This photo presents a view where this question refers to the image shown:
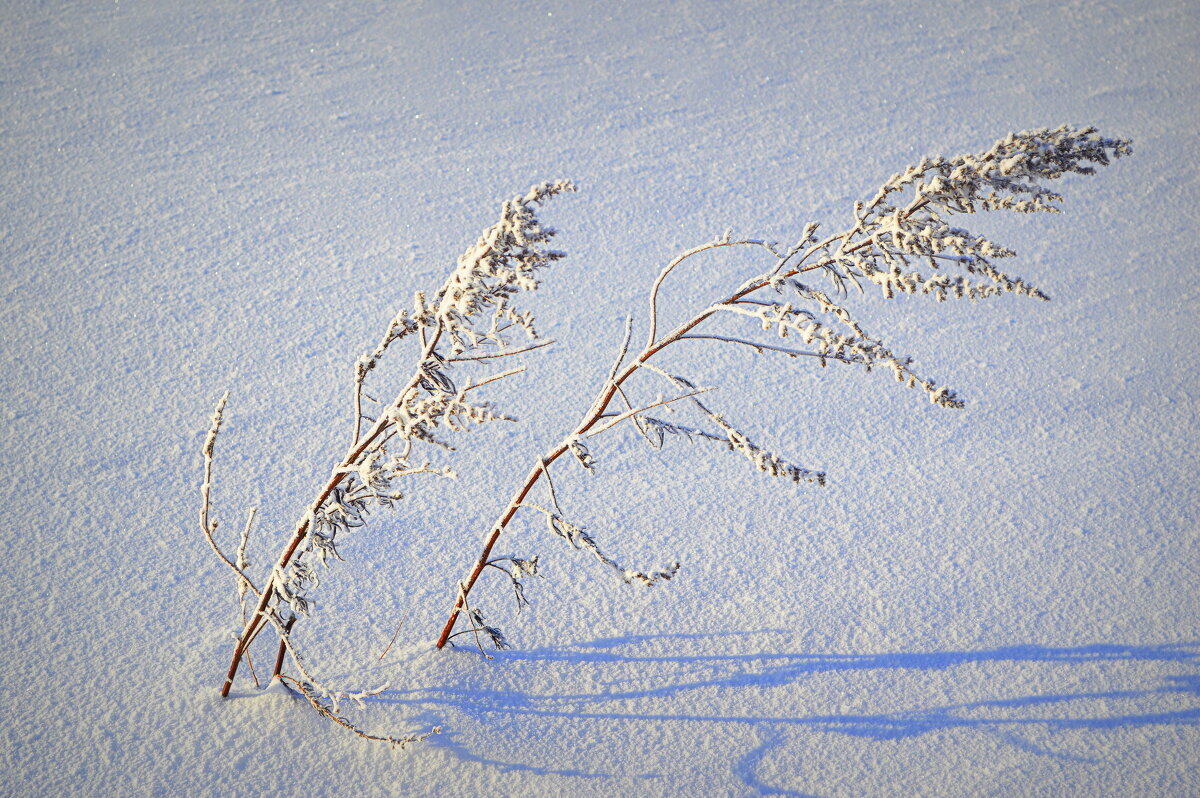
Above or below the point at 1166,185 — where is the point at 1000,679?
below

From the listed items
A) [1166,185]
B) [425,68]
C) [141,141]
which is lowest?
[1166,185]

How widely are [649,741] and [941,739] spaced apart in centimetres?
40

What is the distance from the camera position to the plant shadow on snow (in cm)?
133

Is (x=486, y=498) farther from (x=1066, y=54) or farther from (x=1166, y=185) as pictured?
(x=1066, y=54)

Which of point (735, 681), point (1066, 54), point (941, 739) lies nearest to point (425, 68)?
point (1066, 54)

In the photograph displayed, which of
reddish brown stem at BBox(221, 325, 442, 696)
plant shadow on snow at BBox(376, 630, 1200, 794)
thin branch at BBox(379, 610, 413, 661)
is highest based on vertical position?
reddish brown stem at BBox(221, 325, 442, 696)

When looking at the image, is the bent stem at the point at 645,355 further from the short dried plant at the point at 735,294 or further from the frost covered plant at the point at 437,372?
the frost covered plant at the point at 437,372

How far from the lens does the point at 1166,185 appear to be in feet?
8.75

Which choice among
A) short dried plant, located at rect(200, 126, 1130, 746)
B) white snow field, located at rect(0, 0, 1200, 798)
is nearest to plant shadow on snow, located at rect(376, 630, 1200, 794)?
white snow field, located at rect(0, 0, 1200, 798)

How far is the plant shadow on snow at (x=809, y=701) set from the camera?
4.37ft

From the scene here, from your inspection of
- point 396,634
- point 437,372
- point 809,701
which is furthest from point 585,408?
point 437,372

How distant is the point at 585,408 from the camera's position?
197 centimetres

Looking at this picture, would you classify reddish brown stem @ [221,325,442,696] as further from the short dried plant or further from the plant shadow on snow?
the plant shadow on snow

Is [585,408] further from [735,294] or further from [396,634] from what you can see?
[735,294]
